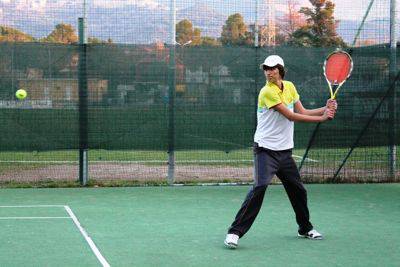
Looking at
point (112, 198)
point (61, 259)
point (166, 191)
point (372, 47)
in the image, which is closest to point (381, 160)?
point (372, 47)

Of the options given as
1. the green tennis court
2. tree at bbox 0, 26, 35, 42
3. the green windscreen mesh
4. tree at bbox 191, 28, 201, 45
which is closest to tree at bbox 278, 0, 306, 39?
the green windscreen mesh

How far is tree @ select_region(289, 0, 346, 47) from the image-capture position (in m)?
12.2

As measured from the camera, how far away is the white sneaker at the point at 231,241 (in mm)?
6609

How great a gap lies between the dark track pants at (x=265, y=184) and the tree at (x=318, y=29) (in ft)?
17.3

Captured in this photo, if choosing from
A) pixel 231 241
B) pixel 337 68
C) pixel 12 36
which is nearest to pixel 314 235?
pixel 231 241

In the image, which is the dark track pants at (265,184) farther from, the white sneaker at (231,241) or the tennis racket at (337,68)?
the tennis racket at (337,68)

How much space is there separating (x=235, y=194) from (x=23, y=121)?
3.30m

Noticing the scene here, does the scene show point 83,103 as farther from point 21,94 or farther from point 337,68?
point 337,68

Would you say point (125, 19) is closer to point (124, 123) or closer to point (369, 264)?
point (124, 123)

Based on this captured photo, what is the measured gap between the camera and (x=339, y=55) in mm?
8102

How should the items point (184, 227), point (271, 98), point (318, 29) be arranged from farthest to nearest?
point (318, 29)
point (184, 227)
point (271, 98)

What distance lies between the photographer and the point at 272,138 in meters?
6.84

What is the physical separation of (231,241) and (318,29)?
7.39 m

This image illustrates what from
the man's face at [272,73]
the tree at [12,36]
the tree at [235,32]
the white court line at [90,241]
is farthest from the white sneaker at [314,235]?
the tree at [12,36]
